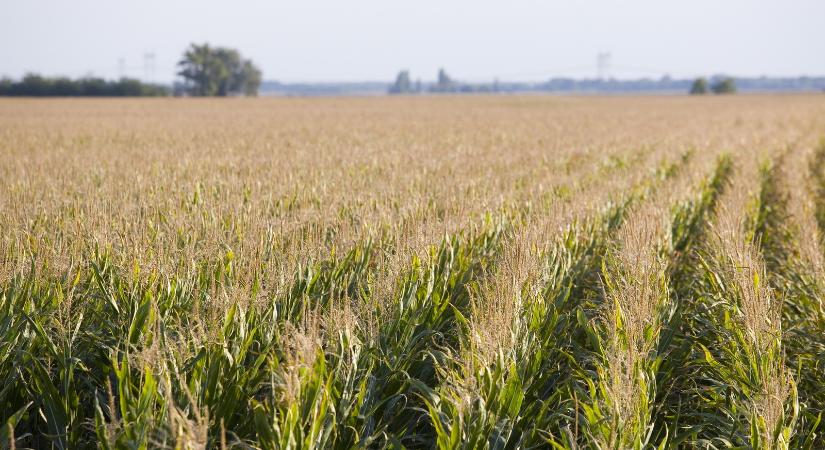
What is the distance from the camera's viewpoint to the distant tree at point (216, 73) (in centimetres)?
9694

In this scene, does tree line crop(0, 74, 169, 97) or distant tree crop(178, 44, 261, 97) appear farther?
distant tree crop(178, 44, 261, 97)

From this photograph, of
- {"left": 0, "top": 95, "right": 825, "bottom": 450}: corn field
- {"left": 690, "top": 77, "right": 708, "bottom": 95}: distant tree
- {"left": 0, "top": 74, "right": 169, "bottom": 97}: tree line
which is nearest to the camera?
{"left": 0, "top": 95, "right": 825, "bottom": 450}: corn field

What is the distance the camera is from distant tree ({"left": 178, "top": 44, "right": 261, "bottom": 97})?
96.9 meters

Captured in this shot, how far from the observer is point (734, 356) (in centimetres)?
398

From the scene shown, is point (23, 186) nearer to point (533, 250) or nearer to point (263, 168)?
point (263, 168)

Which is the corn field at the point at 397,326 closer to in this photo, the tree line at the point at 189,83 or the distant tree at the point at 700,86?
the tree line at the point at 189,83

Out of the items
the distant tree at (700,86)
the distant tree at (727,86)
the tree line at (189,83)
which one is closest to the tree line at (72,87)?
the tree line at (189,83)

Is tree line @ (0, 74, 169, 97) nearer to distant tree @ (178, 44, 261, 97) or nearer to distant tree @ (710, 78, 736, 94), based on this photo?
distant tree @ (178, 44, 261, 97)

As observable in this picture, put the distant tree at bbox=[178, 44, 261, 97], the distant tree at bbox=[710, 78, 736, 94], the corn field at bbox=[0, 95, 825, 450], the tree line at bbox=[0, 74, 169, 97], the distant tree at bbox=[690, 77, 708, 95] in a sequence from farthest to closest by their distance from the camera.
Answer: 1. the distant tree at bbox=[710, 78, 736, 94]
2. the distant tree at bbox=[690, 77, 708, 95]
3. the distant tree at bbox=[178, 44, 261, 97]
4. the tree line at bbox=[0, 74, 169, 97]
5. the corn field at bbox=[0, 95, 825, 450]

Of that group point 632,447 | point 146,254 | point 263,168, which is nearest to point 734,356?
point 632,447

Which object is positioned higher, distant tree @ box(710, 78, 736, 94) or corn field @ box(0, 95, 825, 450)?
corn field @ box(0, 95, 825, 450)

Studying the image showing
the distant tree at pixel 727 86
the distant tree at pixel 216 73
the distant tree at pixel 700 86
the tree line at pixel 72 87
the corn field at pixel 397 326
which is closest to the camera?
the corn field at pixel 397 326

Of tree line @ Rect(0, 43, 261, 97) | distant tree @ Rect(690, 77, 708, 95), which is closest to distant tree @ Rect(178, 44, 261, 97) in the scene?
tree line @ Rect(0, 43, 261, 97)

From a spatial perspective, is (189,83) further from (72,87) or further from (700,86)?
(700,86)
